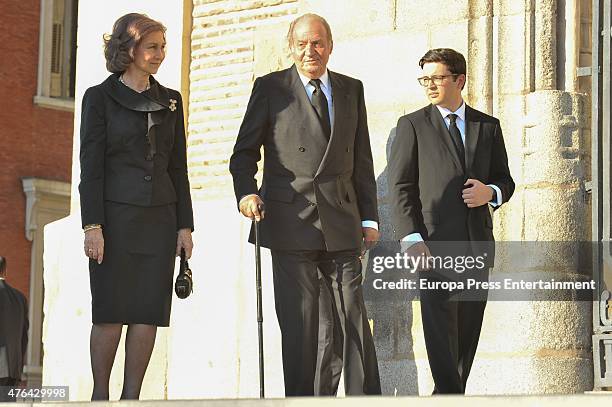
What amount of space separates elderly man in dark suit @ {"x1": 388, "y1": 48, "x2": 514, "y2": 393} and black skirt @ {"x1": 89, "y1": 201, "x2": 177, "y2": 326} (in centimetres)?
128

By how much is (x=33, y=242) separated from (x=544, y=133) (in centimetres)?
1637

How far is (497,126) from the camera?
9859 mm

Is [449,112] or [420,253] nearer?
[420,253]

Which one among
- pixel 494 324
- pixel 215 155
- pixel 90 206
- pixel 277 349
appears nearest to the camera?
pixel 90 206

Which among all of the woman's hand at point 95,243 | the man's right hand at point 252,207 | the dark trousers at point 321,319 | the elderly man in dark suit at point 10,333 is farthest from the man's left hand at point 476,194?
the elderly man in dark suit at point 10,333

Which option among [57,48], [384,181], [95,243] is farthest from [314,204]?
[57,48]

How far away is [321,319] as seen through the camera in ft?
31.0

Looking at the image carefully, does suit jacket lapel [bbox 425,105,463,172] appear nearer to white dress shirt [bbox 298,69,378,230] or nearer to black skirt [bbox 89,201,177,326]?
white dress shirt [bbox 298,69,378,230]

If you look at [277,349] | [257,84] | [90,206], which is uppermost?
[257,84]

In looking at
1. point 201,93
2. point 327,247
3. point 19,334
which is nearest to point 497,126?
point 327,247

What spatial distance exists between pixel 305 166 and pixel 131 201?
0.89 metres

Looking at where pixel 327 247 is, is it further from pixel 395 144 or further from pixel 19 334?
pixel 19 334

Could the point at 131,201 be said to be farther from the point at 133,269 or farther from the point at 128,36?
the point at 128,36

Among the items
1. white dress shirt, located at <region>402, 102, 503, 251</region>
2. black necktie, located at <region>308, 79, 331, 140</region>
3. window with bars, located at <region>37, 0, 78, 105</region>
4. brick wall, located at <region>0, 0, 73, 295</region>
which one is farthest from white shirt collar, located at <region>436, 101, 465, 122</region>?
window with bars, located at <region>37, 0, 78, 105</region>
